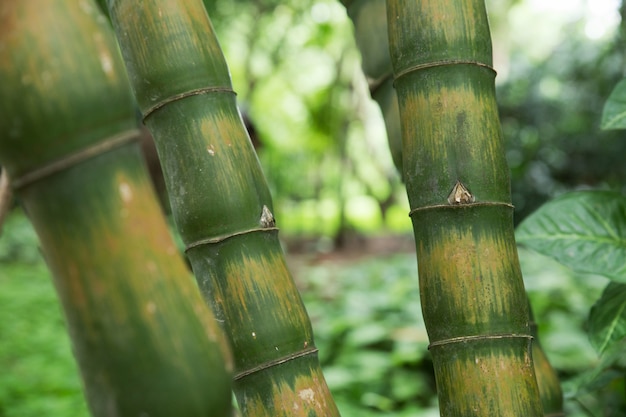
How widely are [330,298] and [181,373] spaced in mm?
2978

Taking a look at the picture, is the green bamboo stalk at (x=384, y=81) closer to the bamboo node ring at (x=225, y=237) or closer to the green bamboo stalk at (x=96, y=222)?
the bamboo node ring at (x=225, y=237)

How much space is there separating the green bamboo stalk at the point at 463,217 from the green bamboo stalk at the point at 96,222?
10.4 inches

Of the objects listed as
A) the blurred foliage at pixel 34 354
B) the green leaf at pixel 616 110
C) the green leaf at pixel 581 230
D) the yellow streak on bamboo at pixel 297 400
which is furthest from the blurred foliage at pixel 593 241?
the blurred foliage at pixel 34 354

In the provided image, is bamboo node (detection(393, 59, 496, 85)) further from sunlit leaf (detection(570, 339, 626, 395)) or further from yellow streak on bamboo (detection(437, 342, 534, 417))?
sunlit leaf (detection(570, 339, 626, 395))

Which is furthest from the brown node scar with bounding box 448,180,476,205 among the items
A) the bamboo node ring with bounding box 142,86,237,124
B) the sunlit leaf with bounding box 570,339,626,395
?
the sunlit leaf with bounding box 570,339,626,395

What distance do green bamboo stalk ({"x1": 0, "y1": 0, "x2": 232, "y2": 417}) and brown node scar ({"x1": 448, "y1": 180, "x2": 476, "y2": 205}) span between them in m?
0.28

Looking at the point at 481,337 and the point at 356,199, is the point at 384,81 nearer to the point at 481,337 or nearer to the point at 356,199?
the point at 481,337

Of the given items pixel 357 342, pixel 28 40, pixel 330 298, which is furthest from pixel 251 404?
pixel 330 298

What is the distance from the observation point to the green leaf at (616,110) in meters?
0.74

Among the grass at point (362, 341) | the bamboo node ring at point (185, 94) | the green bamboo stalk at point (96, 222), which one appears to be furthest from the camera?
the grass at point (362, 341)

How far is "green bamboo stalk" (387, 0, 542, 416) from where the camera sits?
23.2 inches

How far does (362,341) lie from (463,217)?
1.78 metres

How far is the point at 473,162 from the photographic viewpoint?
1.94 ft

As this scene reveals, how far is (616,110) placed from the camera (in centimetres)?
75
